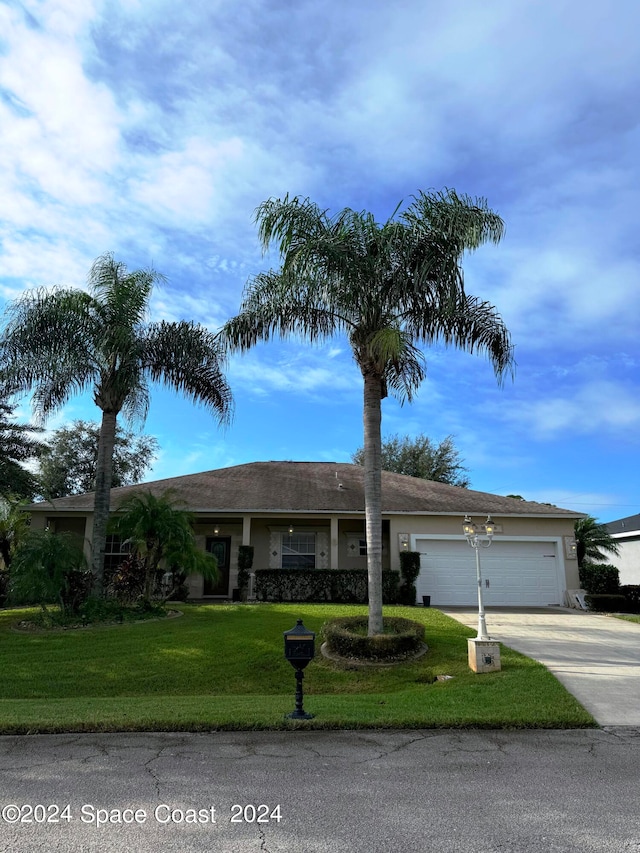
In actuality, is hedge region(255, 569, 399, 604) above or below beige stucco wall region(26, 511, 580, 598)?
below

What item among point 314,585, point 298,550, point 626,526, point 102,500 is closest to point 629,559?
point 626,526

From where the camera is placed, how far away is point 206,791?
3998mm

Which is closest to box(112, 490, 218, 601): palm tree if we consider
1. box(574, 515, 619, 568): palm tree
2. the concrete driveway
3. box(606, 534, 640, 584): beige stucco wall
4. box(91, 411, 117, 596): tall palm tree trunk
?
box(91, 411, 117, 596): tall palm tree trunk

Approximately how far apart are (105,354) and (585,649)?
1252 centimetres

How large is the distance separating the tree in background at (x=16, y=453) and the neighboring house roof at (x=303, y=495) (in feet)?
6.15

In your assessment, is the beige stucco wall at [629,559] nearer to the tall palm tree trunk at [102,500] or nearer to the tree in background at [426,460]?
the tree in background at [426,460]

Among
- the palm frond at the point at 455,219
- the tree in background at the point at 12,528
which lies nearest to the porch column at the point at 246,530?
the tree in background at the point at 12,528

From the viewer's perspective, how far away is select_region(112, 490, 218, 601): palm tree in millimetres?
13836

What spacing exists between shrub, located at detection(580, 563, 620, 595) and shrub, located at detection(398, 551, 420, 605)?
18.5 ft

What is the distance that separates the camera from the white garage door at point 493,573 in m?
17.4

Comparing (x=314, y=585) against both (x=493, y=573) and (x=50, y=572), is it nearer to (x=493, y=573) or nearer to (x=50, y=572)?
(x=493, y=573)

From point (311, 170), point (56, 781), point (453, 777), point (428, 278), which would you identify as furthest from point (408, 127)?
point (56, 781)

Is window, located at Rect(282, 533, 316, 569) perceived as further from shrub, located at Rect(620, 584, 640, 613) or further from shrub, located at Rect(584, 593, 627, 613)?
shrub, located at Rect(620, 584, 640, 613)

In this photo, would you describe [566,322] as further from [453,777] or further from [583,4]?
[453,777]
